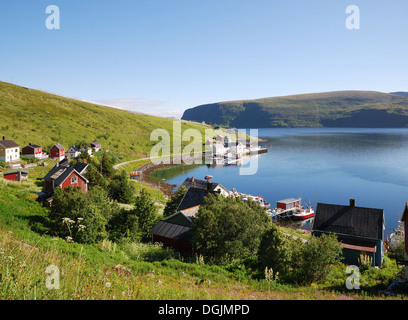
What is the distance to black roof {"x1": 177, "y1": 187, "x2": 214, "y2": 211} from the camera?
3262 centimetres

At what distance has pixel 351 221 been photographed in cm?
3002

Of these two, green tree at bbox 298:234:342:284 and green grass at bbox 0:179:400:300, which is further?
green tree at bbox 298:234:342:284

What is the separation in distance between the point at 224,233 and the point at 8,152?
64542 mm

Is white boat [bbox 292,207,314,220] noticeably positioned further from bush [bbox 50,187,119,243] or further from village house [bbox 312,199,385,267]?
bush [bbox 50,187,119,243]

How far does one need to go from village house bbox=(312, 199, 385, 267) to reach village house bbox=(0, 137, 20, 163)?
6718 centimetres

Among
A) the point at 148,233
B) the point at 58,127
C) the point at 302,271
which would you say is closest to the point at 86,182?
the point at 148,233

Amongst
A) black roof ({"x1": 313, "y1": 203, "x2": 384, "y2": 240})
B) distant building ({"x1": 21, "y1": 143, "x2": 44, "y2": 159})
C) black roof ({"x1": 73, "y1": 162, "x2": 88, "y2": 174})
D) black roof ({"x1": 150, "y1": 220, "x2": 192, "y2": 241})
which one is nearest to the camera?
black roof ({"x1": 150, "y1": 220, "x2": 192, "y2": 241})

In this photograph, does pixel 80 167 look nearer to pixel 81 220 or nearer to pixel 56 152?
pixel 81 220

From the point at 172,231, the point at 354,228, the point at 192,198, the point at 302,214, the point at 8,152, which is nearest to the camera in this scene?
the point at 172,231

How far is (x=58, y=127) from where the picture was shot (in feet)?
334

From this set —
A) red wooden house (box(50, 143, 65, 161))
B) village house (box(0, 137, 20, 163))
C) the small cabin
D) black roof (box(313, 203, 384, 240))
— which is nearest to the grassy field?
black roof (box(313, 203, 384, 240))

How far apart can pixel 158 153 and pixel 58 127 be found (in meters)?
37.8

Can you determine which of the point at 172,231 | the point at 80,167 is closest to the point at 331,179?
the point at 80,167
